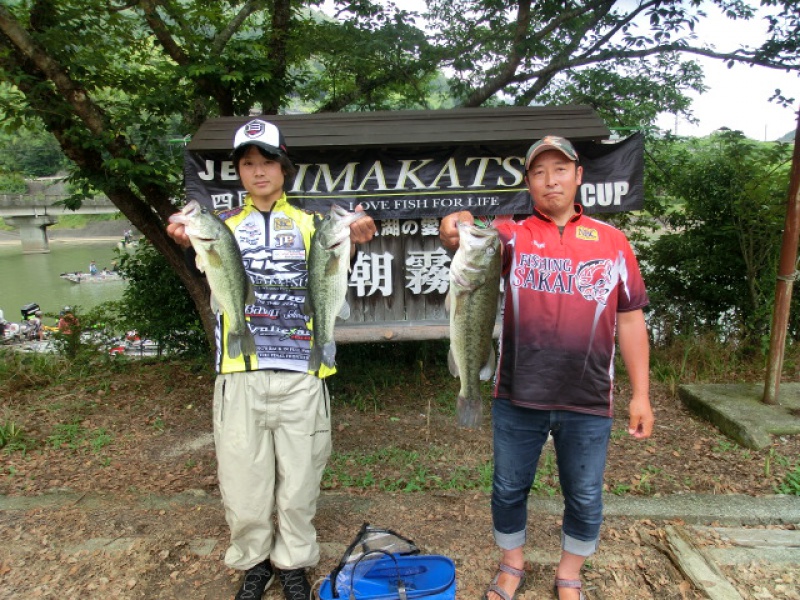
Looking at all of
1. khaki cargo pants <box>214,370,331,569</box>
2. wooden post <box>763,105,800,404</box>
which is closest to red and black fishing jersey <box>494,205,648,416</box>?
khaki cargo pants <box>214,370,331,569</box>

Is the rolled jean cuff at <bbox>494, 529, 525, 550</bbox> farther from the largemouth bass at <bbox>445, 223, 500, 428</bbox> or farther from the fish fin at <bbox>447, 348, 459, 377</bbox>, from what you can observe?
the fish fin at <bbox>447, 348, 459, 377</bbox>

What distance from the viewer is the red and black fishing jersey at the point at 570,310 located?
237cm

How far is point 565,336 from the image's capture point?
2.38 m

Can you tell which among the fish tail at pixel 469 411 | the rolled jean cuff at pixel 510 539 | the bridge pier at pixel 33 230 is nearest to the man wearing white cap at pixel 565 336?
the fish tail at pixel 469 411

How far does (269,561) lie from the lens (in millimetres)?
2928

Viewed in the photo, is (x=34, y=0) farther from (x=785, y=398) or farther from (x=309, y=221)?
(x=785, y=398)

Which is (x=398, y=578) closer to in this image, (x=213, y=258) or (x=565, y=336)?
(x=565, y=336)

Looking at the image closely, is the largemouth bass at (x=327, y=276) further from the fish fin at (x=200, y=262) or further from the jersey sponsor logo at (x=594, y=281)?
the jersey sponsor logo at (x=594, y=281)

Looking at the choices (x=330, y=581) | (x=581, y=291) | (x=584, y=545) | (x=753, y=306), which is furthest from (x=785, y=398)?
(x=330, y=581)

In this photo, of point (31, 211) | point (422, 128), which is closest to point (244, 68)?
point (422, 128)

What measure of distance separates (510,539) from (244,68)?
5.18 metres

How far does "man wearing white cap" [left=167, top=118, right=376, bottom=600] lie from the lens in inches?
104

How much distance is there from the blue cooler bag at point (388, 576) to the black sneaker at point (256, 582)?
352 mm

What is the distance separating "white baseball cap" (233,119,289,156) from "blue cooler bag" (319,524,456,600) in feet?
6.42
